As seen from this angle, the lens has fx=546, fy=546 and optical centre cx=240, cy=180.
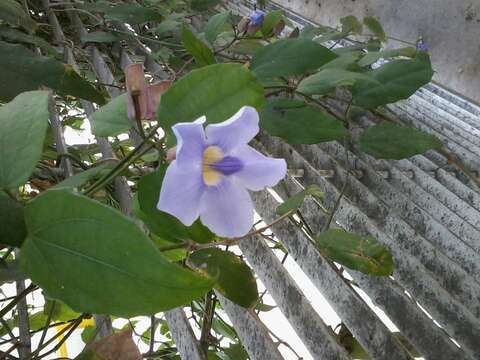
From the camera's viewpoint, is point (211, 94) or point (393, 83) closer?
point (211, 94)

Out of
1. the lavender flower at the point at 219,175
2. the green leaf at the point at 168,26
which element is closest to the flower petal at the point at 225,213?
the lavender flower at the point at 219,175

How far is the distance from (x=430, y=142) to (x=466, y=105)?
1.08m

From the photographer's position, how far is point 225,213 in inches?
15.7

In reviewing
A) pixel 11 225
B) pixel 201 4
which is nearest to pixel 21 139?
pixel 11 225

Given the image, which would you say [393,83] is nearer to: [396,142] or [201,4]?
[396,142]

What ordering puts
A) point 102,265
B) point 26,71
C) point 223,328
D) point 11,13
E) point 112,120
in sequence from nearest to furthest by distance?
1. point 102,265
2. point 112,120
3. point 26,71
4. point 11,13
5. point 223,328

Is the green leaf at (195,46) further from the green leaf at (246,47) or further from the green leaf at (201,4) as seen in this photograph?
the green leaf at (201,4)

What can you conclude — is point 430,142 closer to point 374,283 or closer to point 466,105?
point 374,283

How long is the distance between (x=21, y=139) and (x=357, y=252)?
0.34m

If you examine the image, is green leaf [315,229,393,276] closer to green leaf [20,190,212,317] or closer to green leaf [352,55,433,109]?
A: green leaf [352,55,433,109]

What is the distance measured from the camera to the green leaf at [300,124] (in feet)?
1.89

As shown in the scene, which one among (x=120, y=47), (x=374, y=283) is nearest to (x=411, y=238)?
(x=374, y=283)

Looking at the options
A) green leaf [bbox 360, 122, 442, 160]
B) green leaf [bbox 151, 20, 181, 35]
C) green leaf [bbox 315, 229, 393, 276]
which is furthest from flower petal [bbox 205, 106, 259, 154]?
green leaf [bbox 151, 20, 181, 35]

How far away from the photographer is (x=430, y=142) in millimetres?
646
